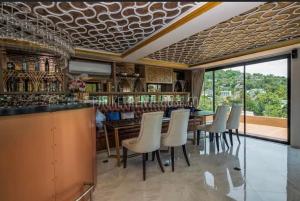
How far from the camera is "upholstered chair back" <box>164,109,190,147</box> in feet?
10.8

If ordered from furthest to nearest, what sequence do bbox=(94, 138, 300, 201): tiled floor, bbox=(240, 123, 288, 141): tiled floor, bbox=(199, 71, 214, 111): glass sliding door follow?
bbox=(199, 71, 214, 111): glass sliding door
bbox=(240, 123, 288, 141): tiled floor
bbox=(94, 138, 300, 201): tiled floor

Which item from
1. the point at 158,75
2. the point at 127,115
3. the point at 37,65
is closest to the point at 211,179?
the point at 127,115

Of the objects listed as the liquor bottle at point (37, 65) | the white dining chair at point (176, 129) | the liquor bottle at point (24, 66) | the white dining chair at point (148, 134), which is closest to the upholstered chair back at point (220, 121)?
the white dining chair at point (176, 129)

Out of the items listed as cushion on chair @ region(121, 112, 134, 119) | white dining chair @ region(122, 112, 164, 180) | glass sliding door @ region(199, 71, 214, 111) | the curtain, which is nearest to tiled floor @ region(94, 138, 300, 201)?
white dining chair @ region(122, 112, 164, 180)

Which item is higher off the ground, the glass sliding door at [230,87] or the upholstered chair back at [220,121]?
the glass sliding door at [230,87]

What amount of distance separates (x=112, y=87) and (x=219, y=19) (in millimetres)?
3473

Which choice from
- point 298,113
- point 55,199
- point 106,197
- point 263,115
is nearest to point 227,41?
point 298,113

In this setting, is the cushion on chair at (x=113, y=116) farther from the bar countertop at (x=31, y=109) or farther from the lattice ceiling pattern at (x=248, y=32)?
the bar countertop at (x=31, y=109)

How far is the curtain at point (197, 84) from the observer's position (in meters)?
7.04

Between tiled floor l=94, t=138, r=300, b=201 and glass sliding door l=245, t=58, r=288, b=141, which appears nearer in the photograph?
tiled floor l=94, t=138, r=300, b=201

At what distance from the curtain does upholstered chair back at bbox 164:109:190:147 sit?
3993mm

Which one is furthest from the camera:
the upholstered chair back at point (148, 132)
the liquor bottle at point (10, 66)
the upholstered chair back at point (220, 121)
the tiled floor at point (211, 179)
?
the upholstered chair back at point (220, 121)

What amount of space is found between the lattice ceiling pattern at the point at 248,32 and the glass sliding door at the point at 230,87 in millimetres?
1213

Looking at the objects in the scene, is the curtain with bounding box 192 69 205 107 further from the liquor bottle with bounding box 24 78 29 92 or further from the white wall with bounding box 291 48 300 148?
the liquor bottle with bounding box 24 78 29 92
